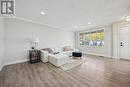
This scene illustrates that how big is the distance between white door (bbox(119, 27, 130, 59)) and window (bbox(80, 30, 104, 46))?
140 centimetres

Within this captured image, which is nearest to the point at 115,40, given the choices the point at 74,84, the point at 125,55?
the point at 125,55

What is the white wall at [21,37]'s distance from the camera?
4.08 meters

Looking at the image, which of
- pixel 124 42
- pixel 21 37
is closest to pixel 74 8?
pixel 21 37

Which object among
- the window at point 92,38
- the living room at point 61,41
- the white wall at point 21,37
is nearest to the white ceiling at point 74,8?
the living room at point 61,41

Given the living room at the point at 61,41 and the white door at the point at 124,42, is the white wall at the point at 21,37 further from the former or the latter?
the white door at the point at 124,42

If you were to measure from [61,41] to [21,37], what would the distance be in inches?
132

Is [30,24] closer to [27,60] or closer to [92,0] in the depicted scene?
[27,60]

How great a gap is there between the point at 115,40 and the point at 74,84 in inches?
192

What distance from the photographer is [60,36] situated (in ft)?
21.9

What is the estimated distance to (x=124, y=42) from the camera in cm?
496

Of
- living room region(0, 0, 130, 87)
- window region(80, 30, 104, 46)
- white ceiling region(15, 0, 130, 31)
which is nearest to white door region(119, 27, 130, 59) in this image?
living room region(0, 0, 130, 87)

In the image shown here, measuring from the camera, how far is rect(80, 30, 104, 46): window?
6.33 m

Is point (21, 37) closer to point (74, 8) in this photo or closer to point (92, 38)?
point (74, 8)

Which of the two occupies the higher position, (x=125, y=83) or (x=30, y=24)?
(x=30, y=24)
